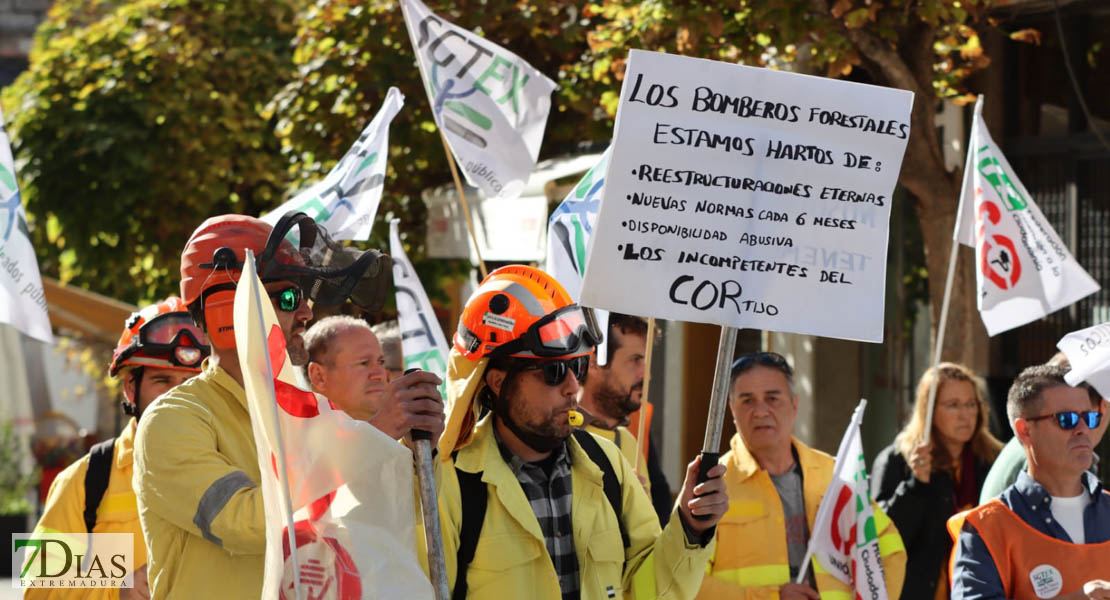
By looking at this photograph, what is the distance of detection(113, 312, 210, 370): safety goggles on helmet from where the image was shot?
4.73m

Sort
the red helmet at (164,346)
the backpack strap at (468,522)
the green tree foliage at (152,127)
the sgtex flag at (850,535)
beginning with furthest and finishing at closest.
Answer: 1. the green tree foliage at (152,127)
2. the sgtex flag at (850,535)
3. the red helmet at (164,346)
4. the backpack strap at (468,522)

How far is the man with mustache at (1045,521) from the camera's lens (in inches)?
172

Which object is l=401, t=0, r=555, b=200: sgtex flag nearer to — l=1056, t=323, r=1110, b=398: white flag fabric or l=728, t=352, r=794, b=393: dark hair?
l=728, t=352, r=794, b=393: dark hair

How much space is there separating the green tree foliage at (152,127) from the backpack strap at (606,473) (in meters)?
8.93

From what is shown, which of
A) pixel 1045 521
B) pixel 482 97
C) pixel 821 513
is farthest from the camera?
pixel 482 97

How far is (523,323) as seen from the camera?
12.2 ft

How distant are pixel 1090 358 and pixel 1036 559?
2.29 ft

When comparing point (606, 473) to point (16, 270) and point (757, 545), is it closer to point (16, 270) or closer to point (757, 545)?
point (757, 545)

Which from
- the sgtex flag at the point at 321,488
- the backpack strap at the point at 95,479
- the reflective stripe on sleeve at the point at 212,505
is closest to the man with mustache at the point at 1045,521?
the sgtex flag at the point at 321,488

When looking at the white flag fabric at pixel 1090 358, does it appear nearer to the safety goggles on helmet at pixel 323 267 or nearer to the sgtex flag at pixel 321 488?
the safety goggles on helmet at pixel 323 267

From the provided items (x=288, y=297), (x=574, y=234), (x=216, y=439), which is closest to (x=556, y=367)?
(x=288, y=297)

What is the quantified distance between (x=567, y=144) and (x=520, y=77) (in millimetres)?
4561

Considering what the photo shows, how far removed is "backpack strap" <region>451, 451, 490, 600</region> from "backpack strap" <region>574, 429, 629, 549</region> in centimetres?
34

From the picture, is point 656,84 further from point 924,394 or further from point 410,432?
point 924,394
